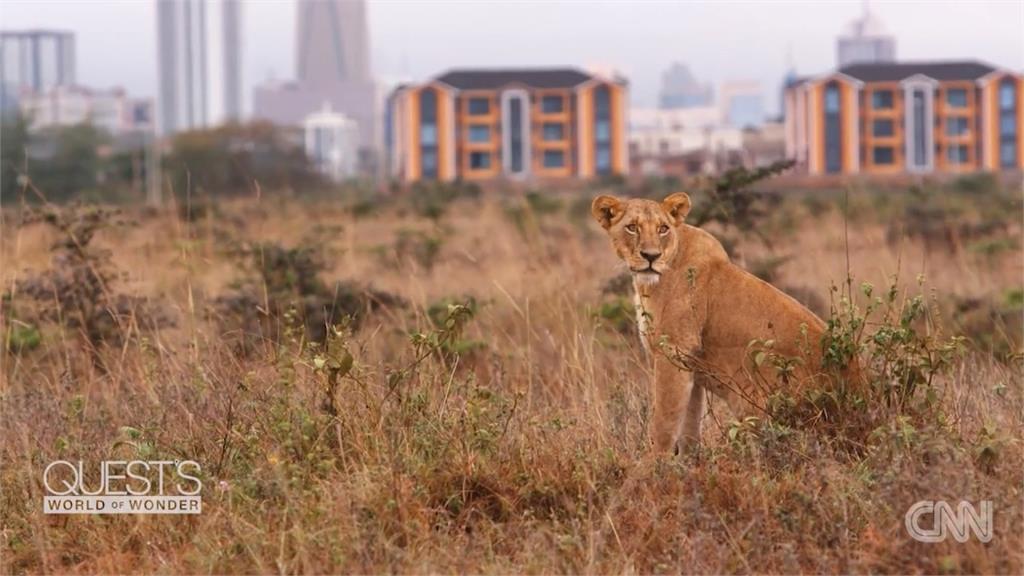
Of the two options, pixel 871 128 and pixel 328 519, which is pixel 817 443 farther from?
pixel 871 128

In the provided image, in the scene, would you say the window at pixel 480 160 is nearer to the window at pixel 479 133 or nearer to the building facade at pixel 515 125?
the building facade at pixel 515 125

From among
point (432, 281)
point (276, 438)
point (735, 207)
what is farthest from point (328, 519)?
point (432, 281)

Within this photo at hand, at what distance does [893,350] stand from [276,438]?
2348 millimetres

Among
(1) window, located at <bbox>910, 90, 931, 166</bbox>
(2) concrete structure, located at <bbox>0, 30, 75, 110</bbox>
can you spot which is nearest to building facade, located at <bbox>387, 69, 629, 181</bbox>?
(1) window, located at <bbox>910, 90, 931, 166</bbox>

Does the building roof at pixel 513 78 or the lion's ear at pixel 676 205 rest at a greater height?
the building roof at pixel 513 78

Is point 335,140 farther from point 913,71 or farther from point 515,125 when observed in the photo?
point 913,71

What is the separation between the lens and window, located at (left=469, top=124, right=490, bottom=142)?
88.0 m

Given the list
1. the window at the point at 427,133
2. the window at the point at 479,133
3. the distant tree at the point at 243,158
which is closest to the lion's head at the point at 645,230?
the distant tree at the point at 243,158

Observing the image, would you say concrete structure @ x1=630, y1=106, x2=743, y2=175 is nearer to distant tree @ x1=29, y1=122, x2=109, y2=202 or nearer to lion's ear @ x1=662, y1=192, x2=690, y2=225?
distant tree @ x1=29, y1=122, x2=109, y2=202

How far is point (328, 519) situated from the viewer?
5.54m

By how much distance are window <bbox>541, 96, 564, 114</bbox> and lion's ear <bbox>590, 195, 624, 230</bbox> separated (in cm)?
8153

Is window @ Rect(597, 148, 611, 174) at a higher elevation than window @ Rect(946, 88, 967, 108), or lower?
lower

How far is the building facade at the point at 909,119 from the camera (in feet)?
276

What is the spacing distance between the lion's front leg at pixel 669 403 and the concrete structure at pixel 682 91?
137813 mm
